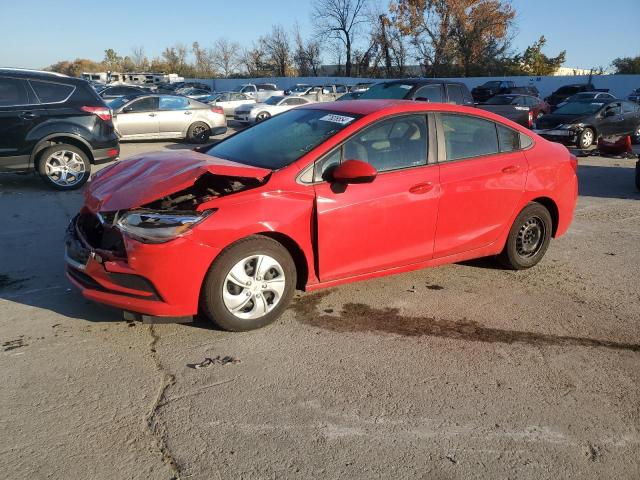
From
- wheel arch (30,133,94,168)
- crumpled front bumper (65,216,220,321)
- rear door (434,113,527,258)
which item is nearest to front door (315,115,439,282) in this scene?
rear door (434,113,527,258)

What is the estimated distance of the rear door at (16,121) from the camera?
8156mm

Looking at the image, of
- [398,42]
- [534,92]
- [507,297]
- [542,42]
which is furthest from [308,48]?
[507,297]

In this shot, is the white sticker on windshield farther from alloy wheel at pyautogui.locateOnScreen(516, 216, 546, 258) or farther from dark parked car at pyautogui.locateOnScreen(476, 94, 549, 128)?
dark parked car at pyautogui.locateOnScreen(476, 94, 549, 128)

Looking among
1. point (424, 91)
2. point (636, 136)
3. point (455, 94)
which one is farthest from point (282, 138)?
point (636, 136)

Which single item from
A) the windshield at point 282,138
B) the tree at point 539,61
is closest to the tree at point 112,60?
the tree at point 539,61

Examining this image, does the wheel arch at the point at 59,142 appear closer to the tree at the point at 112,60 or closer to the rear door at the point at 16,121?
the rear door at the point at 16,121

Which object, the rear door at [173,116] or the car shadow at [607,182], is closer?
the car shadow at [607,182]

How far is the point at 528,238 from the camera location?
5301 millimetres

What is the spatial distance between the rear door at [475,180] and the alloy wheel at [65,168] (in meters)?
6.43

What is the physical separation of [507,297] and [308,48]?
6674 centimetres

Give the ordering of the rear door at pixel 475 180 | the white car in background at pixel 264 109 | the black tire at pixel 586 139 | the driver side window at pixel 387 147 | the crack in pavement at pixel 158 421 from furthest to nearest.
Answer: the white car in background at pixel 264 109 → the black tire at pixel 586 139 → the rear door at pixel 475 180 → the driver side window at pixel 387 147 → the crack in pavement at pixel 158 421

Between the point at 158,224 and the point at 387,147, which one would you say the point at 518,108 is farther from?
the point at 158,224

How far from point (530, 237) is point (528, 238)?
1.2 inches

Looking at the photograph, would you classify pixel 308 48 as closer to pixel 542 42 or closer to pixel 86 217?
pixel 542 42
